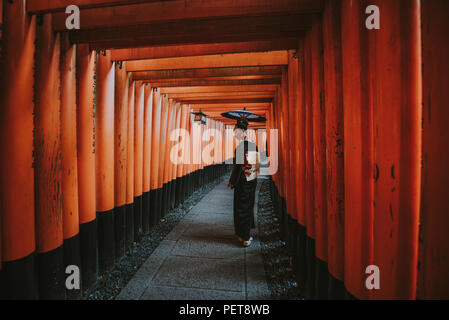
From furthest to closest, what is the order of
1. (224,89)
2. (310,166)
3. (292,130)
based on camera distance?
(224,89)
(292,130)
(310,166)

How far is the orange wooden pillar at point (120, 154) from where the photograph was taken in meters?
4.07

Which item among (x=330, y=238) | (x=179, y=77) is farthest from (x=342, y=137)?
(x=179, y=77)

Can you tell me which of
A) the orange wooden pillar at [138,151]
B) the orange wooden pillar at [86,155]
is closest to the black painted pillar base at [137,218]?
the orange wooden pillar at [138,151]

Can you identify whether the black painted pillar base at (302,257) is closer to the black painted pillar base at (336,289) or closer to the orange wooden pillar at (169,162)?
the black painted pillar base at (336,289)

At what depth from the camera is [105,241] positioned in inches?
147

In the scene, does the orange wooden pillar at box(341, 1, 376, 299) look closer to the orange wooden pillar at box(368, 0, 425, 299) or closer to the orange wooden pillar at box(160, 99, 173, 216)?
the orange wooden pillar at box(368, 0, 425, 299)

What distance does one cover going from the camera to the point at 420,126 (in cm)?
121

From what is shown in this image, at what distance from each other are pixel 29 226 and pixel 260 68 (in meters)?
4.24

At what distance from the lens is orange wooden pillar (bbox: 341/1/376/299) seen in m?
1.51

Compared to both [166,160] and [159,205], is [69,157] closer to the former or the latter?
[159,205]

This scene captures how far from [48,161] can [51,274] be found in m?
1.24

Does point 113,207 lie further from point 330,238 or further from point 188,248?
point 330,238

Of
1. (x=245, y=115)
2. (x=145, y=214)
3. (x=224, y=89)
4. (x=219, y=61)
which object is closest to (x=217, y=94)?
(x=224, y=89)

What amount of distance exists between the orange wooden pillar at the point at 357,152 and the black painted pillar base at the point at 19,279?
2.86 meters
